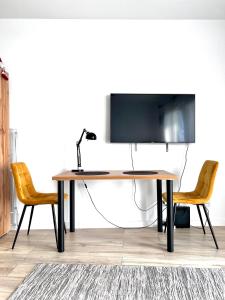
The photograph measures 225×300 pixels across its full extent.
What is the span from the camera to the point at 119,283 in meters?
2.17

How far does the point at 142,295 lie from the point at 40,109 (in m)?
2.49

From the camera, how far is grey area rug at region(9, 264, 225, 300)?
2.00 m

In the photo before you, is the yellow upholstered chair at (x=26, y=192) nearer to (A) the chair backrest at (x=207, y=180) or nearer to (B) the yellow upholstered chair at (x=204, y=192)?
(B) the yellow upholstered chair at (x=204, y=192)

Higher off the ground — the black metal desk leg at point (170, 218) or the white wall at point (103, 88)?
the white wall at point (103, 88)

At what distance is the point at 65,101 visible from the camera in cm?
376

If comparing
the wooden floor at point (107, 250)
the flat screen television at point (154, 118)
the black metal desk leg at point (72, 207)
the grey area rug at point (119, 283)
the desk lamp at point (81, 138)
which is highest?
the flat screen television at point (154, 118)

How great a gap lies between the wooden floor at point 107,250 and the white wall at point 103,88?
1.17 feet

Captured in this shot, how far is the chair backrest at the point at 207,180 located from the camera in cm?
297

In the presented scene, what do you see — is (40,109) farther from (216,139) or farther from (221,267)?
(221,267)

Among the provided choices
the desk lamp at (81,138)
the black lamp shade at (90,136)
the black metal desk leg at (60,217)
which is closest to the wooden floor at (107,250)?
the black metal desk leg at (60,217)

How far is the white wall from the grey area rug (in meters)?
1.37

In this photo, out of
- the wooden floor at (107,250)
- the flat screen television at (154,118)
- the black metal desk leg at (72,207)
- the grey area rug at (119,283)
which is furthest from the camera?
the flat screen television at (154,118)

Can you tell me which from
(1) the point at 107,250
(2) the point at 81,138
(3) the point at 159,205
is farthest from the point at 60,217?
(3) the point at 159,205

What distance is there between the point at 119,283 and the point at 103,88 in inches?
91.4
